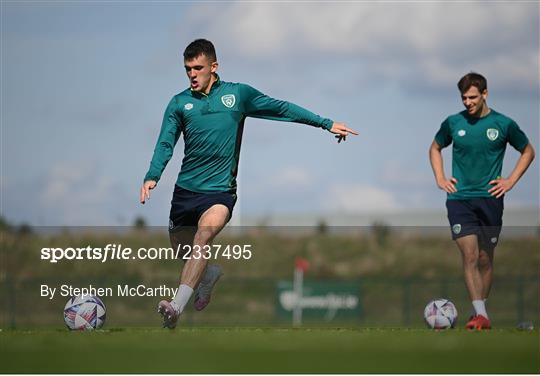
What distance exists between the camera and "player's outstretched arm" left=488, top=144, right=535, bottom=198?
46.4 feet

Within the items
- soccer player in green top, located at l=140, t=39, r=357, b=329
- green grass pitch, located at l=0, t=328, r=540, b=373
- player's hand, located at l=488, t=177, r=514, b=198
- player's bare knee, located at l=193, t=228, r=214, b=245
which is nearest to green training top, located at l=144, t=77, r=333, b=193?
soccer player in green top, located at l=140, t=39, r=357, b=329

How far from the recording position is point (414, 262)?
50.6 metres

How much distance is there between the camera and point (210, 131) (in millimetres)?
13023

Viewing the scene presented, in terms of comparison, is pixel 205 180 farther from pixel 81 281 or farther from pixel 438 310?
pixel 81 281

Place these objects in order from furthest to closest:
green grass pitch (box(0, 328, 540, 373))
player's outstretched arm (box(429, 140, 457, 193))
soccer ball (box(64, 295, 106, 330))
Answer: player's outstretched arm (box(429, 140, 457, 193)), soccer ball (box(64, 295, 106, 330)), green grass pitch (box(0, 328, 540, 373))

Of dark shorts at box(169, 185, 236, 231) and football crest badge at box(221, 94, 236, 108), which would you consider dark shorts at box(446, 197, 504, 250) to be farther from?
football crest badge at box(221, 94, 236, 108)

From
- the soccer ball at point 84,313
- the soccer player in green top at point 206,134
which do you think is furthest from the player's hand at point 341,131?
the soccer ball at point 84,313

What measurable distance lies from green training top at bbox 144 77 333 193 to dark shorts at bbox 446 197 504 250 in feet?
7.74

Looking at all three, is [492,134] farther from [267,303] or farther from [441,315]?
[267,303]

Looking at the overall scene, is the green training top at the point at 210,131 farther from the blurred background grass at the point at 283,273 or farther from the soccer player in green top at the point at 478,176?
the blurred background grass at the point at 283,273

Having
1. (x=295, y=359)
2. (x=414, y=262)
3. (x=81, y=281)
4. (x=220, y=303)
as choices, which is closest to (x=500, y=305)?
(x=414, y=262)

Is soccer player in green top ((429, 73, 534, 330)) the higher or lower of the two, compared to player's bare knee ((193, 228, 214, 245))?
higher

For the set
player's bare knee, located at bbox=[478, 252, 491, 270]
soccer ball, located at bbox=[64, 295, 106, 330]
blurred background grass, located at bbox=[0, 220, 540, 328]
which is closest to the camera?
soccer ball, located at bbox=[64, 295, 106, 330]

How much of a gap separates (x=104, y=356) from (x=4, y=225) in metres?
40.9
